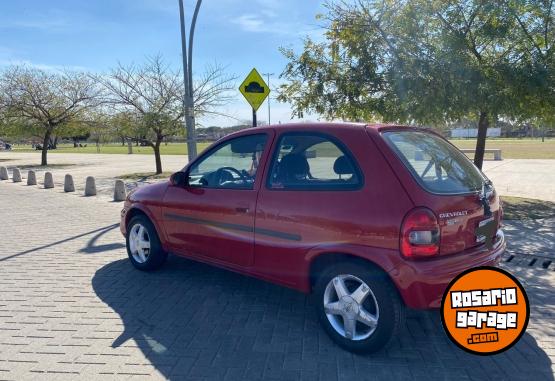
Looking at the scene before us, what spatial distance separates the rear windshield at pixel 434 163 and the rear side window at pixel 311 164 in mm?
390

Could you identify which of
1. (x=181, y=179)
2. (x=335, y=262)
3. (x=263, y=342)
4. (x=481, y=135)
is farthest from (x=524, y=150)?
(x=263, y=342)

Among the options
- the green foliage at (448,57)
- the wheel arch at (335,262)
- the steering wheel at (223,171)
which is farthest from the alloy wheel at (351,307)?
the green foliage at (448,57)

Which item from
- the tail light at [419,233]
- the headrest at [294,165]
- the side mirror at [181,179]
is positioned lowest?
the tail light at [419,233]

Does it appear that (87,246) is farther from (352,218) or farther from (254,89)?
(352,218)

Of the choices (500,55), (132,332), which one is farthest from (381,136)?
(500,55)

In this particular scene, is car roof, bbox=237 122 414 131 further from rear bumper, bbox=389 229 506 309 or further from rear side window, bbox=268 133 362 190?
rear bumper, bbox=389 229 506 309

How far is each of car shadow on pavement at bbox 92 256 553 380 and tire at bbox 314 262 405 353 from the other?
0.40ft

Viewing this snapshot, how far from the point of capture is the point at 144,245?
5.00 m

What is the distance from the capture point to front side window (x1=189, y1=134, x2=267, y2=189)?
12.5 ft

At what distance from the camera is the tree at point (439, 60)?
7266mm

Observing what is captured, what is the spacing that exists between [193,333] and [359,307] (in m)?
1.40

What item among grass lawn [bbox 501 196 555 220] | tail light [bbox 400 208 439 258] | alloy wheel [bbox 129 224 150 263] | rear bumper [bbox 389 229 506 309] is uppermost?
tail light [bbox 400 208 439 258]

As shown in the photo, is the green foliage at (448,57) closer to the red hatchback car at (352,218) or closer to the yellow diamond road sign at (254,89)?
the yellow diamond road sign at (254,89)

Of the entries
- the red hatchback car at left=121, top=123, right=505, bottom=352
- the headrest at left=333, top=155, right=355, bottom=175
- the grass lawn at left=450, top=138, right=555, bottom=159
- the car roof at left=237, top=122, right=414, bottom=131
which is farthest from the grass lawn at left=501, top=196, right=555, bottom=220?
the grass lawn at left=450, top=138, right=555, bottom=159
